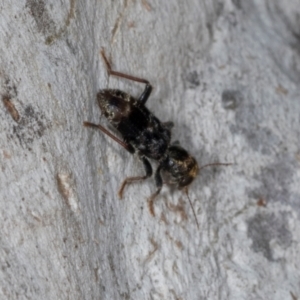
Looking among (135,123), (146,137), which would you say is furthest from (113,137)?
(146,137)

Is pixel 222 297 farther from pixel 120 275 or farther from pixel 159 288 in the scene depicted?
pixel 120 275

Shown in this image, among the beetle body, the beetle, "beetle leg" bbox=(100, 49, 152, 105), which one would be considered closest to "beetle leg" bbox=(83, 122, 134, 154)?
the beetle

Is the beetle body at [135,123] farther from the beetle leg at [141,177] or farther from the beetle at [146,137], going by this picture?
the beetle leg at [141,177]

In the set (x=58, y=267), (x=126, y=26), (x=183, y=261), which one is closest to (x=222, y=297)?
(x=183, y=261)

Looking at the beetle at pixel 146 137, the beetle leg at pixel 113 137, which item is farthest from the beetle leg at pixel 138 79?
the beetle leg at pixel 113 137

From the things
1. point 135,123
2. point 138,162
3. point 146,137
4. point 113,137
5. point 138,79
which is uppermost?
point 138,79

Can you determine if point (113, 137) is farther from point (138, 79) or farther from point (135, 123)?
point (138, 79)

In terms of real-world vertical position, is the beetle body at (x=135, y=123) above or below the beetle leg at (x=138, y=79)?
below
